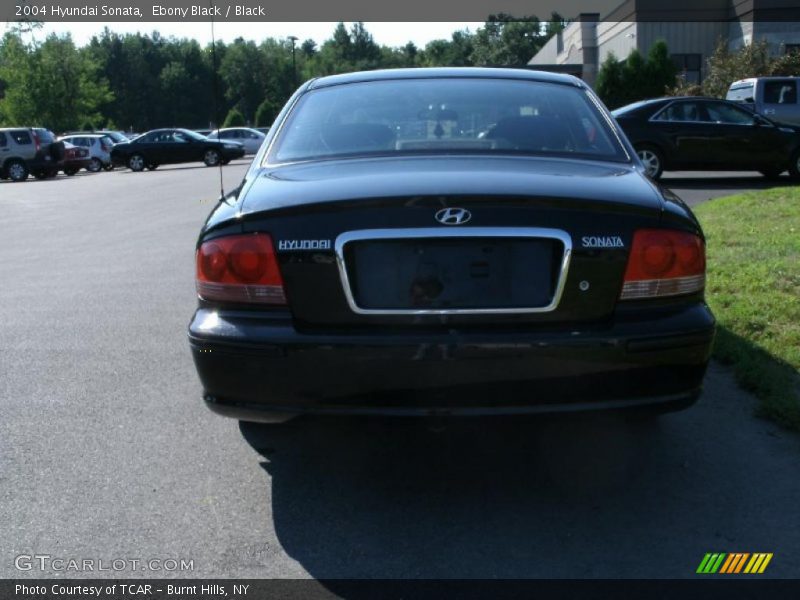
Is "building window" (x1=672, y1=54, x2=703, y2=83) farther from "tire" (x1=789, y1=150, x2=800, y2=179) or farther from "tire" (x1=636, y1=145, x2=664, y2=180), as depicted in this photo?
"tire" (x1=636, y1=145, x2=664, y2=180)

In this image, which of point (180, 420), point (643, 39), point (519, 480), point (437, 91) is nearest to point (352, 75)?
point (437, 91)

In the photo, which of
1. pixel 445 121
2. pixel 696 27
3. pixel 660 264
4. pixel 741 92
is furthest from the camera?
pixel 696 27

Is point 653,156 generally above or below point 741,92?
below

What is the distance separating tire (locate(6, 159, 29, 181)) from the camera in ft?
106

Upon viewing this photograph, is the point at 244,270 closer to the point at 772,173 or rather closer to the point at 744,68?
the point at 772,173

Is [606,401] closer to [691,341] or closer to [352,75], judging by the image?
[691,341]

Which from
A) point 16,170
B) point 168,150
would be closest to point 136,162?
point 168,150

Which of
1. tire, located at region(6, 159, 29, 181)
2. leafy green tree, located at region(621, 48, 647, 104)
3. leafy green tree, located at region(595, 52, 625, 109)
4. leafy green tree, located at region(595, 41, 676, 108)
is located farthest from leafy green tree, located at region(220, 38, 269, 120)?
leafy green tree, located at region(621, 48, 647, 104)

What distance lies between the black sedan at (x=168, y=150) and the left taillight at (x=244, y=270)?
3302 cm

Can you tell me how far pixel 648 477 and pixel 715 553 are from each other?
0.69 m

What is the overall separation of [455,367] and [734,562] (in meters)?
1.11

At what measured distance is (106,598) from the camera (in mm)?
2969

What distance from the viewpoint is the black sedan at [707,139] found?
52.3ft

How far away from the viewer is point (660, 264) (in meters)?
3.35
